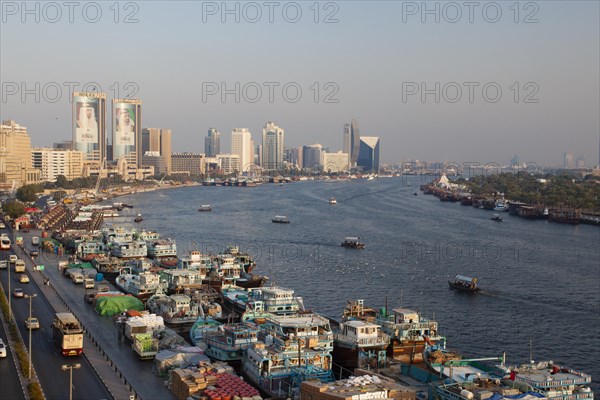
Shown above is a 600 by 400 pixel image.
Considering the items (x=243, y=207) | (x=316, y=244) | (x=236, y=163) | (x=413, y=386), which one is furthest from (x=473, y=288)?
(x=236, y=163)

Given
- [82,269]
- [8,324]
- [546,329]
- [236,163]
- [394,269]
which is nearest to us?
[8,324]

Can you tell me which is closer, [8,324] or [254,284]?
[8,324]

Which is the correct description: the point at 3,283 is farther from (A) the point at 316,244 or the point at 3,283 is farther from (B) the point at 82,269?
(A) the point at 316,244

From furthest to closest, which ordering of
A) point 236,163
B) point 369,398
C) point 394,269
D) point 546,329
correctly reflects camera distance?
point 236,163, point 394,269, point 546,329, point 369,398

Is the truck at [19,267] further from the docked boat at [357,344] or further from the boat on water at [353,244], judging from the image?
the boat on water at [353,244]

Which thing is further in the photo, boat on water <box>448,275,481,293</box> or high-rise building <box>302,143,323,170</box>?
high-rise building <box>302,143,323,170</box>

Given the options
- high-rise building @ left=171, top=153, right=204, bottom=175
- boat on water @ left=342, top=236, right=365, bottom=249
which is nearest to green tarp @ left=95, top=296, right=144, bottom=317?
boat on water @ left=342, top=236, right=365, bottom=249

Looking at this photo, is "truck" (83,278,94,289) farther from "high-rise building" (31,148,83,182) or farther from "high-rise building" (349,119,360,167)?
"high-rise building" (349,119,360,167)

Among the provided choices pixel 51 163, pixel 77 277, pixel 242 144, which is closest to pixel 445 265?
pixel 77 277
